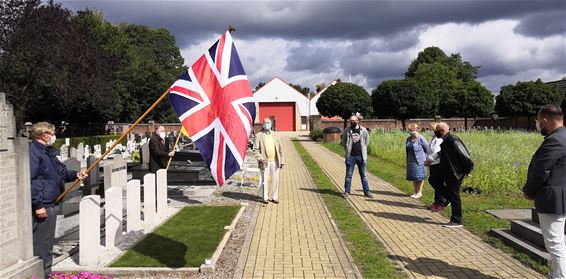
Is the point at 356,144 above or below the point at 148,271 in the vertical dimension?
above

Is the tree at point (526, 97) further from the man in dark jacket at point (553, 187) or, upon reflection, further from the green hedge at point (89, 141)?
the man in dark jacket at point (553, 187)

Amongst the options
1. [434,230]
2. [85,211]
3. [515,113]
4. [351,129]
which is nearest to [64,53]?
[351,129]

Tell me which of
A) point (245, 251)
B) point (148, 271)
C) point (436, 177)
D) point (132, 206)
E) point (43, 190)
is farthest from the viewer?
point (436, 177)

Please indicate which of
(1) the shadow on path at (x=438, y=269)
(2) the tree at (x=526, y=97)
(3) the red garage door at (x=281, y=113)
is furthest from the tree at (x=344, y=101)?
(1) the shadow on path at (x=438, y=269)

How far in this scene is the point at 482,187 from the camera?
10336 millimetres

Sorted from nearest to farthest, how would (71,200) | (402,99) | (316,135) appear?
(71,200)
(316,135)
(402,99)

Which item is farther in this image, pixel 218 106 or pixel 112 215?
pixel 112 215

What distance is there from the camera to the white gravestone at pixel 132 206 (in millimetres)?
6688

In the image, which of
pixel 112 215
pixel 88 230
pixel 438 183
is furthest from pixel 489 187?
pixel 88 230

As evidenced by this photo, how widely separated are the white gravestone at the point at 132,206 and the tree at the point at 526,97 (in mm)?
38793

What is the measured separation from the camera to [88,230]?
541cm

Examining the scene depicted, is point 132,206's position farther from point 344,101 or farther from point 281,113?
point 281,113

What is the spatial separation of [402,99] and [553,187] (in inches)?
1408

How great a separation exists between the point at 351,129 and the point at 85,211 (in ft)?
20.6
